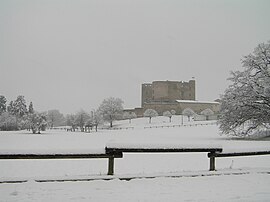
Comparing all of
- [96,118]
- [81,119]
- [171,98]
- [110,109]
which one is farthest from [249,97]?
[171,98]

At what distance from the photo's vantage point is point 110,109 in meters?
112

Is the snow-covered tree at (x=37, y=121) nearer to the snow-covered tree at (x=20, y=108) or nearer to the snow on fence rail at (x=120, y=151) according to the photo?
the snow-covered tree at (x=20, y=108)

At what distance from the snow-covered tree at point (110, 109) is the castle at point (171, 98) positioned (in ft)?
106

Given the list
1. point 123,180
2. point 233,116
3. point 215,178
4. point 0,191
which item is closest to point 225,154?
point 215,178

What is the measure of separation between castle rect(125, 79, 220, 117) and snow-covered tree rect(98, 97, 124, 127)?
3225cm

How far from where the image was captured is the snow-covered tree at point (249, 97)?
3409cm

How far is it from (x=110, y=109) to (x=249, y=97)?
80045 millimetres

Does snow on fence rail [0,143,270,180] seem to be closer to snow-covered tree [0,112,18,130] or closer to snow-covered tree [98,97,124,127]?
snow-covered tree [0,112,18,130]

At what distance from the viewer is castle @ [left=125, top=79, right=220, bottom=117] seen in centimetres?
14375

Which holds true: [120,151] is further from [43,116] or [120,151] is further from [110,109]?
[110,109]

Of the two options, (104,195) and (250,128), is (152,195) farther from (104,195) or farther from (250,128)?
(250,128)

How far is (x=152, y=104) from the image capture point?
5733 inches

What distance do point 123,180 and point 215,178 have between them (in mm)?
2570

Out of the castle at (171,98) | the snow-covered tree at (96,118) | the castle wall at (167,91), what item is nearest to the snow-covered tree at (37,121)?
the snow-covered tree at (96,118)
